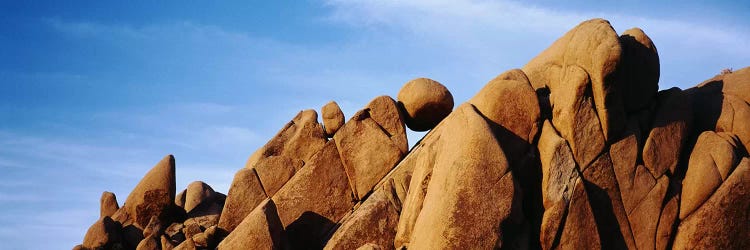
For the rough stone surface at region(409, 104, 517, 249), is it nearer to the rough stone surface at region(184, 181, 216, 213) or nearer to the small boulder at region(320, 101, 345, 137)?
the small boulder at region(320, 101, 345, 137)

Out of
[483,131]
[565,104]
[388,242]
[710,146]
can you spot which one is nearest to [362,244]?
[388,242]

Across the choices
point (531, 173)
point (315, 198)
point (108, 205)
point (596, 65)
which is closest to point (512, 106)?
point (531, 173)

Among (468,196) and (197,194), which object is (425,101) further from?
(197,194)

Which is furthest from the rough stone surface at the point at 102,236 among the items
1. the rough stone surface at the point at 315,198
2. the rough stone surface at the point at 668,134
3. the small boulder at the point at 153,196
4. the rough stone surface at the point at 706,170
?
the rough stone surface at the point at 706,170

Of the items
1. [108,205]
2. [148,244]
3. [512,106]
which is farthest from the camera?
→ [108,205]

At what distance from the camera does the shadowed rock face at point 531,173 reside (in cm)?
2245

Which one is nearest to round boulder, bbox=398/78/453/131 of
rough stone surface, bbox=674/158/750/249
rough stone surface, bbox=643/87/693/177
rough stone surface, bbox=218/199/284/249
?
rough stone surface, bbox=218/199/284/249

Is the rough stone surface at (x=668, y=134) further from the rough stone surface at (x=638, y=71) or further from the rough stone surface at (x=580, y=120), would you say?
the rough stone surface at (x=580, y=120)

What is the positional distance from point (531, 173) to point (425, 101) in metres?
5.93

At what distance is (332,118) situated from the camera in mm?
29125

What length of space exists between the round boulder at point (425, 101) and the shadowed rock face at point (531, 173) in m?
0.05

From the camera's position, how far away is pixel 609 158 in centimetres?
2422

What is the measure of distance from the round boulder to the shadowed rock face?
0.05 metres

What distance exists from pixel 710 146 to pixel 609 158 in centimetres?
326
